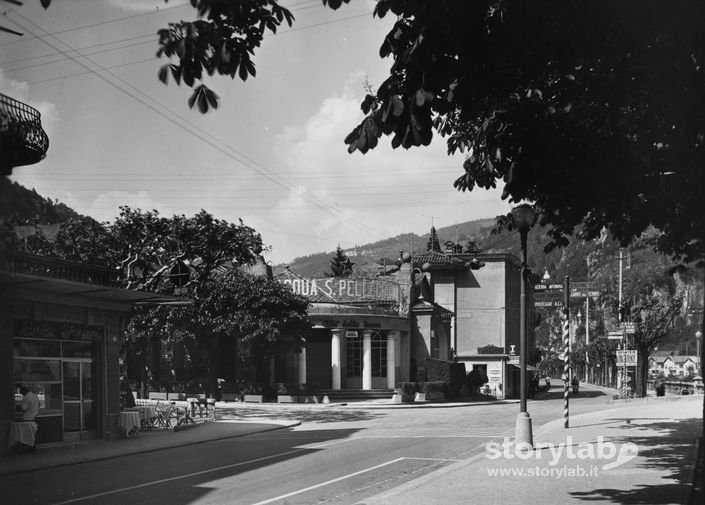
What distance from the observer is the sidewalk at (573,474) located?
10000 millimetres

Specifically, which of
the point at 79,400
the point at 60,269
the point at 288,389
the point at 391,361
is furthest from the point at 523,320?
the point at 391,361

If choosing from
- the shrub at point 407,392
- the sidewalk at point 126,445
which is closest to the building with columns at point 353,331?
the shrub at point 407,392

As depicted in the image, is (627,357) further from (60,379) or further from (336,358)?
(60,379)

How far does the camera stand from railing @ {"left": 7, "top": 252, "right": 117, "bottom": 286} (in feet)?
56.1

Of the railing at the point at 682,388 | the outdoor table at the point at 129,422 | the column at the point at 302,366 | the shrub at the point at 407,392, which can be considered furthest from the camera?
the railing at the point at 682,388

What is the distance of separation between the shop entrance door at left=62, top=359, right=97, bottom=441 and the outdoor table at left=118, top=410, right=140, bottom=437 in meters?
0.79

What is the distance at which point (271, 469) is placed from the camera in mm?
14555

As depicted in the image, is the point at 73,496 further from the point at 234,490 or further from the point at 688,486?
the point at 688,486

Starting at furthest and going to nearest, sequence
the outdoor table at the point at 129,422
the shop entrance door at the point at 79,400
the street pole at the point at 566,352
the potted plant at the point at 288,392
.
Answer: the potted plant at the point at 288,392
the outdoor table at the point at 129,422
the street pole at the point at 566,352
the shop entrance door at the point at 79,400

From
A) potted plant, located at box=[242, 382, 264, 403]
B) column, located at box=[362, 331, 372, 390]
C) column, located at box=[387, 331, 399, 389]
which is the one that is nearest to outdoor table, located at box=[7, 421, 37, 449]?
potted plant, located at box=[242, 382, 264, 403]

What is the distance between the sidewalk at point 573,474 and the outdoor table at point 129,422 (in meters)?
11.0

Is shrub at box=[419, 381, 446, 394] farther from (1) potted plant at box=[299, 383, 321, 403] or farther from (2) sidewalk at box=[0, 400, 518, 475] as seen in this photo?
(2) sidewalk at box=[0, 400, 518, 475]

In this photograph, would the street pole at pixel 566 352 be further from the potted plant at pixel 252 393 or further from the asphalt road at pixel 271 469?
the potted plant at pixel 252 393

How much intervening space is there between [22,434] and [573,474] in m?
12.9
